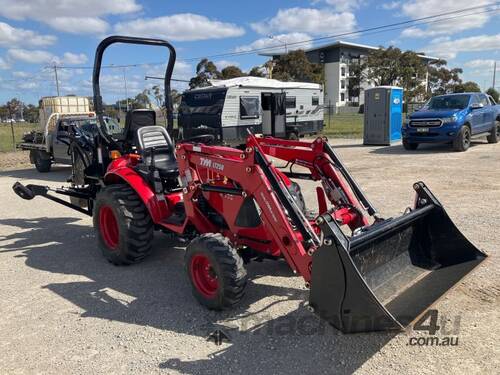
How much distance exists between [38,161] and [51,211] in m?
7.09

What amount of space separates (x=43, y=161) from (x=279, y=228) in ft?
41.8

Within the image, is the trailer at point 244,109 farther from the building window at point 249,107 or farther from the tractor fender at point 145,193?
the tractor fender at point 145,193

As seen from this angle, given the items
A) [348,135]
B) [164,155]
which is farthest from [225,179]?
[348,135]

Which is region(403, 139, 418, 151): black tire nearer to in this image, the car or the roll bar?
the car

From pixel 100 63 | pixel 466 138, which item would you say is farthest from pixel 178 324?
pixel 466 138

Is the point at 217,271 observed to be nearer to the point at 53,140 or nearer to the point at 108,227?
the point at 108,227

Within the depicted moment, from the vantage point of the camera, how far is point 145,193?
4957mm

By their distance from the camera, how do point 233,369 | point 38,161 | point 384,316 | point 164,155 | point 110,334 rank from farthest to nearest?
point 38,161, point 164,155, point 110,334, point 233,369, point 384,316

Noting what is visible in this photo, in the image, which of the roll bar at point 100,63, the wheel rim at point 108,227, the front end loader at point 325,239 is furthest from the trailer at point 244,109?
the front end loader at point 325,239

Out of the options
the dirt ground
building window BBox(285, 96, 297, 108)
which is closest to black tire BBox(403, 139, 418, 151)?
building window BBox(285, 96, 297, 108)

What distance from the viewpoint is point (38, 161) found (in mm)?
14523

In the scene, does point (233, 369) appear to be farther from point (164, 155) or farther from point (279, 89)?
point (279, 89)

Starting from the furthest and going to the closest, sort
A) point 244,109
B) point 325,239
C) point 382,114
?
point 244,109, point 382,114, point 325,239

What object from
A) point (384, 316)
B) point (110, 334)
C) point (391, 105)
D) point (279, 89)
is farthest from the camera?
point (279, 89)
